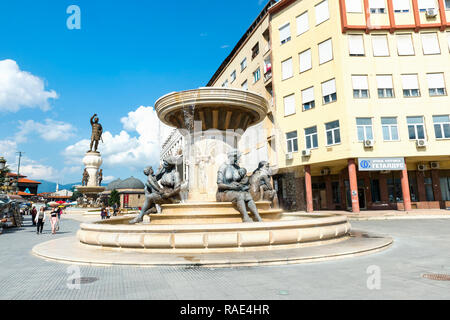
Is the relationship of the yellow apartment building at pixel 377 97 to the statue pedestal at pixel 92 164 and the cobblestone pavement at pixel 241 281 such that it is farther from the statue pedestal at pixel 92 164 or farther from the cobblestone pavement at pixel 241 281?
the statue pedestal at pixel 92 164

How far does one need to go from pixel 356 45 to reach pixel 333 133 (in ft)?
24.6

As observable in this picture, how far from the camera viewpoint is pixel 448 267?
15.8 feet

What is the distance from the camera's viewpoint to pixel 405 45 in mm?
22812

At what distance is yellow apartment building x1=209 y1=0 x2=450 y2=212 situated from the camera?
857 inches

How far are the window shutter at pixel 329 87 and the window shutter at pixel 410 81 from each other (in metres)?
5.40

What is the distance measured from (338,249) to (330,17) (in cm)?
2337

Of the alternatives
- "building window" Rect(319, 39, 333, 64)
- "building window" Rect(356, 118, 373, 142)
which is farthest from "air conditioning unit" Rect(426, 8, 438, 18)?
"building window" Rect(356, 118, 373, 142)

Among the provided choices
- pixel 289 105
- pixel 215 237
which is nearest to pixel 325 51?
pixel 289 105

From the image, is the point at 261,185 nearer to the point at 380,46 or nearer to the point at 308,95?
the point at 308,95

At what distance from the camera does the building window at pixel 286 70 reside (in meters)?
26.9

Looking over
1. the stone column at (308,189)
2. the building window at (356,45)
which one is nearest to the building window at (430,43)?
the building window at (356,45)

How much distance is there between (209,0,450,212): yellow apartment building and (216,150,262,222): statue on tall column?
16.2 m

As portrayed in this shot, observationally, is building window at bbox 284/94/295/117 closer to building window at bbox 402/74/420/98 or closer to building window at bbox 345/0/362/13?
building window at bbox 345/0/362/13
